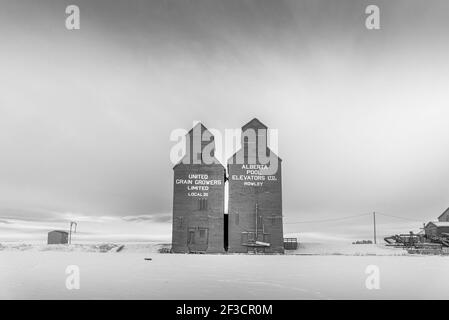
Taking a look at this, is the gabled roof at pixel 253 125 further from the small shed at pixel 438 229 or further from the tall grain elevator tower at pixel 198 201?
the small shed at pixel 438 229

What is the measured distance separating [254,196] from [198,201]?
17.3 feet

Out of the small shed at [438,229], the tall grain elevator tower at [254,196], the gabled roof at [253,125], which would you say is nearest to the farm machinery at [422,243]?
the small shed at [438,229]

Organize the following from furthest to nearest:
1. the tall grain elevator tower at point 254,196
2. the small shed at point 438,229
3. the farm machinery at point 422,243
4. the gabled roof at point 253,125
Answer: the small shed at point 438,229
the farm machinery at point 422,243
the gabled roof at point 253,125
the tall grain elevator tower at point 254,196

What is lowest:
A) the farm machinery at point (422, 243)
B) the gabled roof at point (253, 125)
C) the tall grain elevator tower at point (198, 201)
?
the farm machinery at point (422, 243)

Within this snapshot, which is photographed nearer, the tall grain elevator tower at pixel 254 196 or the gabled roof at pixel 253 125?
the tall grain elevator tower at pixel 254 196

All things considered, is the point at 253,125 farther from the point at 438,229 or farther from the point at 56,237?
the point at 56,237

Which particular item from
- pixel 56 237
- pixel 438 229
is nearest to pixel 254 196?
pixel 438 229

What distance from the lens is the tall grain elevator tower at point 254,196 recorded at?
117 feet

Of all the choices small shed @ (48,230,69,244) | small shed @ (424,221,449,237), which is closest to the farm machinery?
small shed @ (424,221,449,237)

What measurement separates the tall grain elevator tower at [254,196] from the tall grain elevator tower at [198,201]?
1158 millimetres

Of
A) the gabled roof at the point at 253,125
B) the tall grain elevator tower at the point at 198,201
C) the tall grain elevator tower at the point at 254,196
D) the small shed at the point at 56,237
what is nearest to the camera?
the tall grain elevator tower at the point at 254,196

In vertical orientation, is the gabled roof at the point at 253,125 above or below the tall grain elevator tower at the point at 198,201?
above
